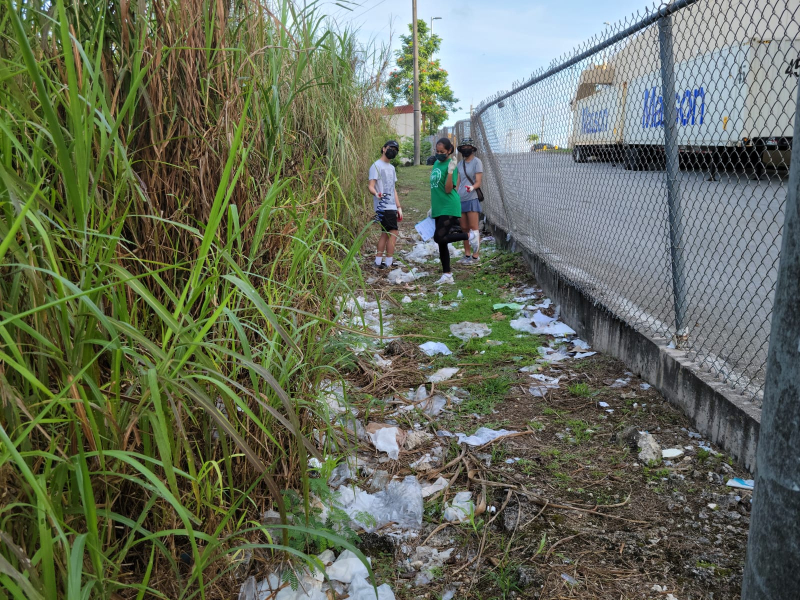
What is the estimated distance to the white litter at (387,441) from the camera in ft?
9.83

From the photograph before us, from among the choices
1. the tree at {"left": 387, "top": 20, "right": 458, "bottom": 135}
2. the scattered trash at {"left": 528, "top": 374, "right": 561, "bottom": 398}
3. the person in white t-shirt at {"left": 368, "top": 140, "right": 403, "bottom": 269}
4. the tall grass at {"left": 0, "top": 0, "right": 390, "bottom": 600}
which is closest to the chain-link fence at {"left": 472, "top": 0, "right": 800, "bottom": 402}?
the scattered trash at {"left": 528, "top": 374, "right": 561, "bottom": 398}

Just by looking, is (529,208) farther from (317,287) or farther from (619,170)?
(317,287)

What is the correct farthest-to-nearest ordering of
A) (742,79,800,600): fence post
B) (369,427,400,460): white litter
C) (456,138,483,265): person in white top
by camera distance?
(456,138,483,265): person in white top, (369,427,400,460): white litter, (742,79,800,600): fence post

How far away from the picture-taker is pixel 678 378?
10.4ft

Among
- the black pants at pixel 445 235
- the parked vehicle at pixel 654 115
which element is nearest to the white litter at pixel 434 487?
the parked vehicle at pixel 654 115

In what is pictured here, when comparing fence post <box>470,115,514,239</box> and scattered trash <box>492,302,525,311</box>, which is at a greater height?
fence post <box>470,115,514,239</box>

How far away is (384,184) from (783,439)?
254 inches

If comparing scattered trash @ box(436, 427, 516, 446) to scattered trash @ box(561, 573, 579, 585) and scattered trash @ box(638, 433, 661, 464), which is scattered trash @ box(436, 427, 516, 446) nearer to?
scattered trash @ box(638, 433, 661, 464)

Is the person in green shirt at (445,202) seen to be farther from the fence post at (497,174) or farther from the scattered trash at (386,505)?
the scattered trash at (386,505)

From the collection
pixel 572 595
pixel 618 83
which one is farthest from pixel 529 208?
pixel 572 595

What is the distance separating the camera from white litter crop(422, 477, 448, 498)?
269cm

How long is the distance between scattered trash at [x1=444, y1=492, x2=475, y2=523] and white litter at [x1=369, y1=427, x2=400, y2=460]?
44 cm

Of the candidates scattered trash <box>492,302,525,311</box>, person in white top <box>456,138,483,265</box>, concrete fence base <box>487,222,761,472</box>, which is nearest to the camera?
concrete fence base <box>487,222,761,472</box>

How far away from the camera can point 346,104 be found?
245 inches
